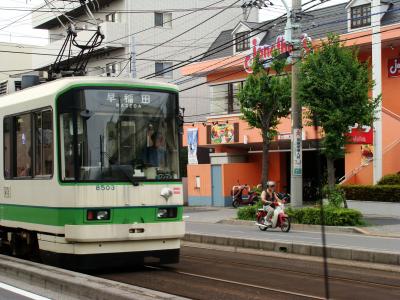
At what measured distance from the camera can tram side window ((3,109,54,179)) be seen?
37.0 ft

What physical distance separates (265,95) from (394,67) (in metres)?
9.30

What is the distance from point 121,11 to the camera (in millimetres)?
46812

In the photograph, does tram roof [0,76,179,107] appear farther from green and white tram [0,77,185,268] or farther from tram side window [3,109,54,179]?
tram side window [3,109,54,179]

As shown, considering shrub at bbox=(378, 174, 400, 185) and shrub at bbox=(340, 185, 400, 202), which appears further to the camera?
shrub at bbox=(378, 174, 400, 185)

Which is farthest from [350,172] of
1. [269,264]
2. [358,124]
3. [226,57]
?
[269,264]

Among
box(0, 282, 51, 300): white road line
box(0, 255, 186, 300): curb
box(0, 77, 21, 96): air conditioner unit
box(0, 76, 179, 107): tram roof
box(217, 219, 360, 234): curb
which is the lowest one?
box(217, 219, 360, 234): curb

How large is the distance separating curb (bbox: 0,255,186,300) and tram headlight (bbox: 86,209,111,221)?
1.11 m

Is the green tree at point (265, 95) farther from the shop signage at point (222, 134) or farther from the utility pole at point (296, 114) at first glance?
the shop signage at point (222, 134)

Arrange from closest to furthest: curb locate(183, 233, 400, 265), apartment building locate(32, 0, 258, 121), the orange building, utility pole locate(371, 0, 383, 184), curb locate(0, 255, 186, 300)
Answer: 1. curb locate(0, 255, 186, 300)
2. curb locate(183, 233, 400, 265)
3. utility pole locate(371, 0, 383, 184)
4. the orange building
5. apartment building locate(32, 0, 258, 121)

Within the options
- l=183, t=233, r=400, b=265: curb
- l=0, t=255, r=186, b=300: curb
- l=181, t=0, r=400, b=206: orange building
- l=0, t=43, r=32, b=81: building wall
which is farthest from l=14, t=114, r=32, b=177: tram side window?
l=0, t=43, r=32, b=81: building wall

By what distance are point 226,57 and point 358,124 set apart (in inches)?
663

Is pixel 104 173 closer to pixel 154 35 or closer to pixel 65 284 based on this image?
pixel 65 284

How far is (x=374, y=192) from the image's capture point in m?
28.1

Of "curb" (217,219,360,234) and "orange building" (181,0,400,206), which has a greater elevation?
"orange building" (181,0,400,206)
